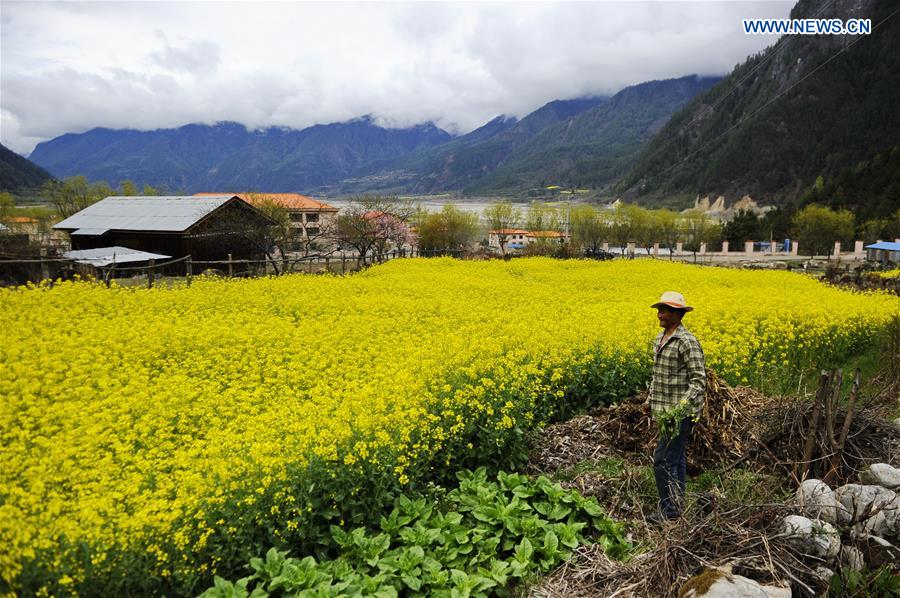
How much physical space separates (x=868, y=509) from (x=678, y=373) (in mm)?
1884

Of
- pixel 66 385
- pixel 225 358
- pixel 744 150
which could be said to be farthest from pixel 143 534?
pixel 744 150

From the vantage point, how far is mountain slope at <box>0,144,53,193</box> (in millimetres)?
132750

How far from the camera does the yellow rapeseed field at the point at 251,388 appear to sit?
407 centimetres

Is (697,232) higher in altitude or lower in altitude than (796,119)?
lower

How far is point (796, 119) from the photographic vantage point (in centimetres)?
12888

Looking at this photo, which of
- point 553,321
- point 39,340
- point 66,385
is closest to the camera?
point 66,385

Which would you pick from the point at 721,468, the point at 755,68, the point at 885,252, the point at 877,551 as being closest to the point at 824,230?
the point at 885,252

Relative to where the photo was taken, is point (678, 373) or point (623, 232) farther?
point (623, 232)

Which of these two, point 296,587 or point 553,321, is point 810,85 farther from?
point 296,587

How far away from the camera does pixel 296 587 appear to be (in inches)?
159

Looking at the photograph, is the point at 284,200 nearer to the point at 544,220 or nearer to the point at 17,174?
the point at 544,220

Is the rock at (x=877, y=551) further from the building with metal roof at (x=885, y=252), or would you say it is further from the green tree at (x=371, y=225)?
the building with metal roof at (x=885, y=252)

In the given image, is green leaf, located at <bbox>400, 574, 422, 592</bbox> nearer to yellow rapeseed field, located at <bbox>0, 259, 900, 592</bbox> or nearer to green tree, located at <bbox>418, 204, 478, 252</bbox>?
yellow rapeseed field, located at <bbox>0, 259, 900, 592</bbox>

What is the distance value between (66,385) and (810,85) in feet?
532
